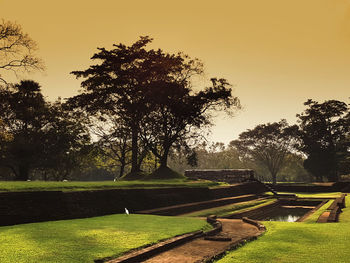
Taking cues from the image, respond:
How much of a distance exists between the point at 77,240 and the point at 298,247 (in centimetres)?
543

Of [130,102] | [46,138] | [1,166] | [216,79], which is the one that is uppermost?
[216,79]

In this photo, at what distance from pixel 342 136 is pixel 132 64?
4083 centimetres

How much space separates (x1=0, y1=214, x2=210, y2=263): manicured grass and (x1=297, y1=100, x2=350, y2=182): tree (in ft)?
161

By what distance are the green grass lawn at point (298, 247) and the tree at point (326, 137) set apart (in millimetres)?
47795

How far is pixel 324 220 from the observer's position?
481 inches

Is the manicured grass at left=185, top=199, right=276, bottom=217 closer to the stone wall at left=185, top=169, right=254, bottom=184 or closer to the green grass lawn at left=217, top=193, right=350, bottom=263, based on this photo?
the green grass lawn at left=217, top=193, right=350, bottom=263

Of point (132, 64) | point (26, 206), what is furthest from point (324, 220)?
point (132, 64)

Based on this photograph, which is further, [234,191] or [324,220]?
[234,191]

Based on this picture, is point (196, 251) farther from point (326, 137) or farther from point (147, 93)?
point (326, 137)

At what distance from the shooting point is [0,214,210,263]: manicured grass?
6.21m

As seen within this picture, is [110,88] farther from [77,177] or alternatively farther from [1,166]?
[77,177]

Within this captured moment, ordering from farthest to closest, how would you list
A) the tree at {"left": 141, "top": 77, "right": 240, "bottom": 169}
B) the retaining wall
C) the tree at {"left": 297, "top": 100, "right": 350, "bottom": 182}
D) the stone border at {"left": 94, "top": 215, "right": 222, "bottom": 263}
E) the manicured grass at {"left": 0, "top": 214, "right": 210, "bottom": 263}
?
the tree at {"left": 297, "top": 100, "right": 350, "bottom": 182}
the tree at {"left": 141, "top": 77, "right": 240, "bottom": 169}
the retaining wall
the stone border at {"left": 94, "top": 215, "right": 222, "bottom": 263}
the manicured grass at {"left": 0, "top": 214, "right": 210, "bottom": 263}

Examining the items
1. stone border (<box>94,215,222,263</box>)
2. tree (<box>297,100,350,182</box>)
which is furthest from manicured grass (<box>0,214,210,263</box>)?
tree (<box>297,100,350,182</box>)

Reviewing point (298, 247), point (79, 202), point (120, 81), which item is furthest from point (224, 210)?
point (120, 81)
